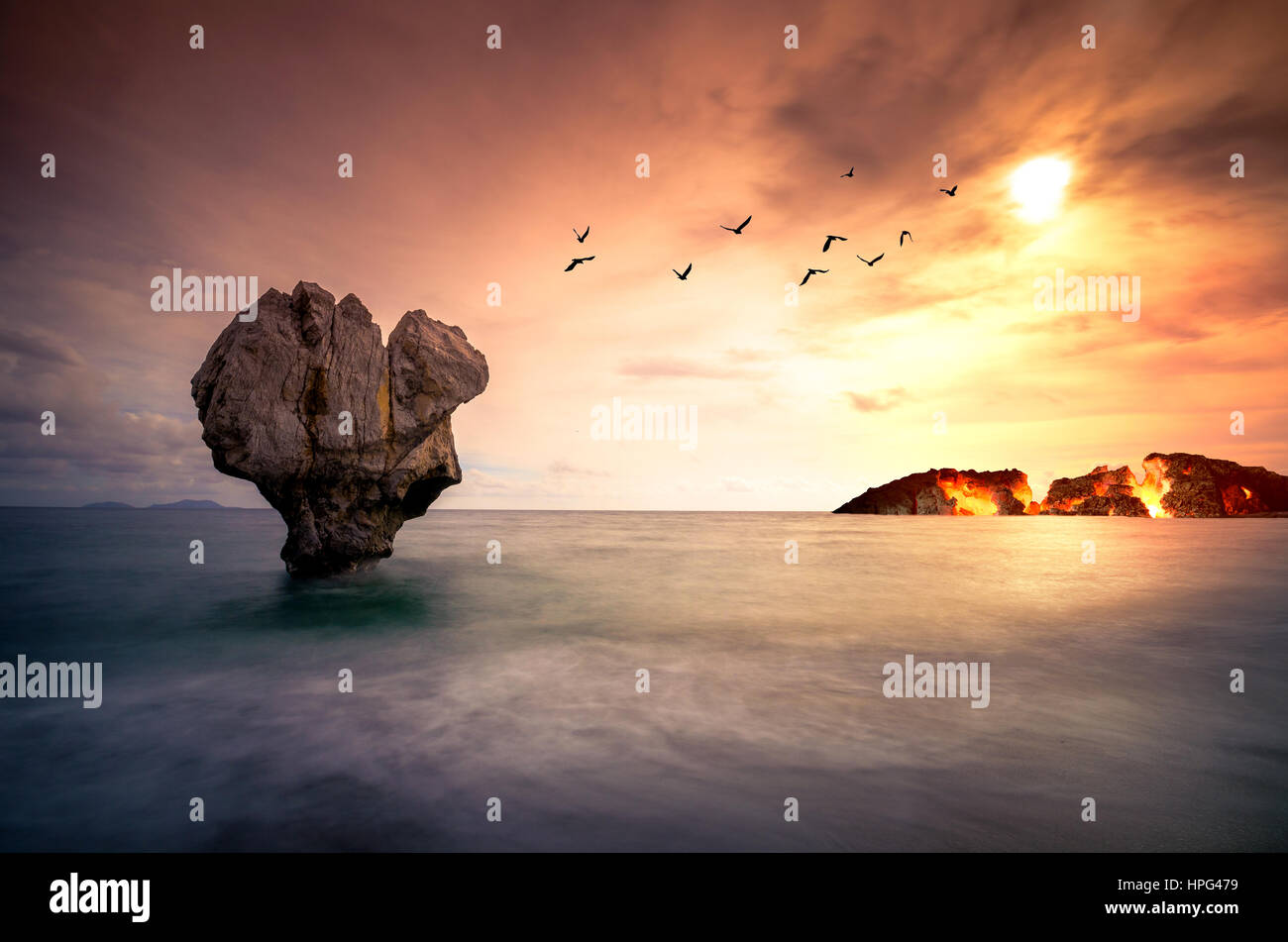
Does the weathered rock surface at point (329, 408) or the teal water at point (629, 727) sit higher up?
the weathered rock surface at point (329, 408)

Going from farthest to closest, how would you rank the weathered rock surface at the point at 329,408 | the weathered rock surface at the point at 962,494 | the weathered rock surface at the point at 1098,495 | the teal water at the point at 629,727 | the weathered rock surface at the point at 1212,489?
the weathered rock surface at the point at 962,494 < the weathered rock surface at the point at 1098,495 < the weathered rock surface at the point at 1212,489 < the weathered rock surface at the point at 329,408 < the teal water at the point at 629,727

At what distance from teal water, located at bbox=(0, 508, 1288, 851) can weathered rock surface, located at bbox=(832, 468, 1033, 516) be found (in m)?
136

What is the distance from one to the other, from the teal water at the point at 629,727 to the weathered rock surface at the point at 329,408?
200 centimetres

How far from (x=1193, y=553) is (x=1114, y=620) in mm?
25480

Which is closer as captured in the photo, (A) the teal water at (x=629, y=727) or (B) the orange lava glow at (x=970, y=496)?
(A) the teal water at (x=629, y=727)

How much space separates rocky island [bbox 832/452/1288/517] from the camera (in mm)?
108938

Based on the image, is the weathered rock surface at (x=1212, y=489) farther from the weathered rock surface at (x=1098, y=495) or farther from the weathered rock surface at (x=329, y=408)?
the weathered rock surface at (x=329, y=408)

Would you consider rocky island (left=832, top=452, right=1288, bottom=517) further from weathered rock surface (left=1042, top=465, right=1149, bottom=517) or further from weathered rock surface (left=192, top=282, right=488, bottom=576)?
weathered rock surface (left=192, top=282, right=488, bottom=576)

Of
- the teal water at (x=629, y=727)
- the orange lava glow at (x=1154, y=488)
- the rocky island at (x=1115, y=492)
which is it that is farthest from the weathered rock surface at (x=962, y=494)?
the teal water at (x=629, y=727)

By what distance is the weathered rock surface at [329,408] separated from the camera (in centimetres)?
1274

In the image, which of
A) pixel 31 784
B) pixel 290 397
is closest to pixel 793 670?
pixel 31 784

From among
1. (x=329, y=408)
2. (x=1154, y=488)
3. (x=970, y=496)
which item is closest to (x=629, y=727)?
(x=329, y=408)

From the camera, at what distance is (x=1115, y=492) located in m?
A: 117
